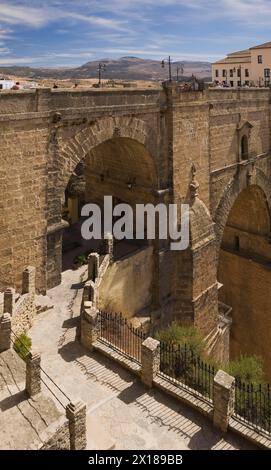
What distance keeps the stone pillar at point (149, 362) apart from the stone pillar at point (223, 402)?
1.58 meters

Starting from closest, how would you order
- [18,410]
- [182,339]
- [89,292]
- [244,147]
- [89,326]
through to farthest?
[18,410] → [89,326] → [89,292] → [182,339] → [244,147]

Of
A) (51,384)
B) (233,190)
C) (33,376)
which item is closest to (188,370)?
(51,384)

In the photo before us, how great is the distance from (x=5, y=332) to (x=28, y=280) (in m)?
2.29

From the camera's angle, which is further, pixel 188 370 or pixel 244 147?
pixel 244 147

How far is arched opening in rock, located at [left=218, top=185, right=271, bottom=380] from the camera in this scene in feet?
87.2

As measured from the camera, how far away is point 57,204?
44.3 ft

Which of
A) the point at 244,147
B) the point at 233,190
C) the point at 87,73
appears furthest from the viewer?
the point at 87,73

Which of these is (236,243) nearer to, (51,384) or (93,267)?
(93,267)

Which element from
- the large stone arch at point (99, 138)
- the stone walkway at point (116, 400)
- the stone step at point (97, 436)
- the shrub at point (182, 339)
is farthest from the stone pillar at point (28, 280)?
the shrub at point (182, 339)

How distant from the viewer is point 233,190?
22.3 meters

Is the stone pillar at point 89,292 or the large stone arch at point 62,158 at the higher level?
the large stone arch at point 62,158

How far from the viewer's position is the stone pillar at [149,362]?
1090 centimetres

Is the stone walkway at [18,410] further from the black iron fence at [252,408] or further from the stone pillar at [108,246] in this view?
the stone pillar at [108,246]

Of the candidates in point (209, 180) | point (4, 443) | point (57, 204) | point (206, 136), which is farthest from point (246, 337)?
point (4, 443)
